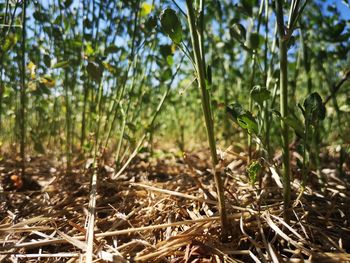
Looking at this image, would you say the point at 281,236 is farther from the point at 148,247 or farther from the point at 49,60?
the point at 49,60

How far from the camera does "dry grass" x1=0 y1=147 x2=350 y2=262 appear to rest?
26.4 inches

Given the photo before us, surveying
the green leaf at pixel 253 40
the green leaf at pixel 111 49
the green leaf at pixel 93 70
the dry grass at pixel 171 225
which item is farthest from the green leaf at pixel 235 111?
the green leaf at pixel 111 49

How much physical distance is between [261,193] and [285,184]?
0.14m

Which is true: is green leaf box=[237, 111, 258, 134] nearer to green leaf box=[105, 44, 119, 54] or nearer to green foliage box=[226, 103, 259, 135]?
green foliage box=[226, 103, 259, 135]

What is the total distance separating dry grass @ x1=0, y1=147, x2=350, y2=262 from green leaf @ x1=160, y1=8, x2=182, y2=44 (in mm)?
268

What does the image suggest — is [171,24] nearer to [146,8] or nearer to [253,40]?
[253,40]

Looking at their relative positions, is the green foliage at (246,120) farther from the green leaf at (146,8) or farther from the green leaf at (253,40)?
the green leaf at (146,8)

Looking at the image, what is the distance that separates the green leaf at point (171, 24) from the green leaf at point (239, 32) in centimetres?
30

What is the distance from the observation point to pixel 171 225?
735mm

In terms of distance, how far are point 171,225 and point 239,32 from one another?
0.53 metres

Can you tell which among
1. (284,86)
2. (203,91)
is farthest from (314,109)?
(203,91)

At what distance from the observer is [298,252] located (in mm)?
648

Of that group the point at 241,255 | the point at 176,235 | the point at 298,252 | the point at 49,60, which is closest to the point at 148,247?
the point at 176,235

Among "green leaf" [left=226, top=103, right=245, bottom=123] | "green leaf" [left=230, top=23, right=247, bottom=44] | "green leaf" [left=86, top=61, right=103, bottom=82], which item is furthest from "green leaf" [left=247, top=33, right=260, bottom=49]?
"green leaf" [left=86, top=61, right=103, bottom=82]
